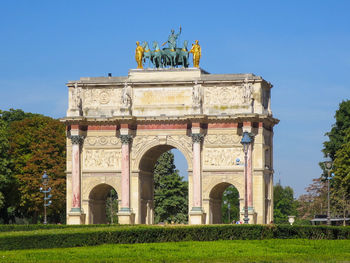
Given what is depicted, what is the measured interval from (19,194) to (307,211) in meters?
35.3

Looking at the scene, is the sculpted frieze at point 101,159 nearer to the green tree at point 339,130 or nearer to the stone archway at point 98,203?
the stone archway at point 98,203

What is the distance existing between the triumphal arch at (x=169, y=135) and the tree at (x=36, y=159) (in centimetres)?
1027

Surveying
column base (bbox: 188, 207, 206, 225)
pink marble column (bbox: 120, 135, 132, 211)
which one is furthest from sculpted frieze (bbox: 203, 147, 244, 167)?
pink marble column (bbox: 120, 135, 132, 211)

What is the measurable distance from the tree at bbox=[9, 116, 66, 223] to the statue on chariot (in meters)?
15.3

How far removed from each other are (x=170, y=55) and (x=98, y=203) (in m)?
12.8

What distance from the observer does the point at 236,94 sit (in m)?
73.5

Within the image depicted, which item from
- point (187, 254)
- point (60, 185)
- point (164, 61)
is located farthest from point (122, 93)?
point (187, 254)

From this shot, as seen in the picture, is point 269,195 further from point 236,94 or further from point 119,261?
point 119,261

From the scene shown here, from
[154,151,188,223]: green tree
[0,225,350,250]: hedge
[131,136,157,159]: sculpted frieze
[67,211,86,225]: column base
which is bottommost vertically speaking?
[0,225,350,250]: hedge

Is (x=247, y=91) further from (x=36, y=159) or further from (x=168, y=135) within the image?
(x=36, y=159)

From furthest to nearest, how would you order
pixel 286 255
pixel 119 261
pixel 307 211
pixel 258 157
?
pixel 307 211 < pixel 258 157 < pixel 286 255 < pixel 119 261

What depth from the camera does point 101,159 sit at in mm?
75375

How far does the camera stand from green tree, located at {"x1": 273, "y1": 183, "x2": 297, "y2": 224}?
153000 mm

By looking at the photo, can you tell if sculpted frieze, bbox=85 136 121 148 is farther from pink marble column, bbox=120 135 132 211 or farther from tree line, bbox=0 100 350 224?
tree line, bbox=0 100 350 224
